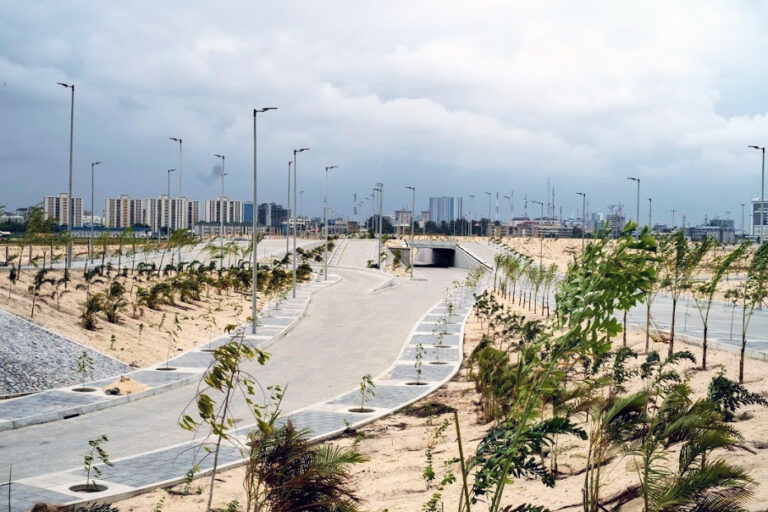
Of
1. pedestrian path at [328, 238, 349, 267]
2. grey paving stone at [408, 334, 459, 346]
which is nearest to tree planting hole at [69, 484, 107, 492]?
grey paving stone at [408, 334, 459, 346]

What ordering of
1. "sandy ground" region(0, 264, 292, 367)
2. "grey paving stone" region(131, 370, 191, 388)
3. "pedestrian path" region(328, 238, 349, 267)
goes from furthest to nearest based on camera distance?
1. "pedestrian path" region(328, 238, 349, 267)
2. "sandy ground" region(0, 264, 292, 367)
3. "grey paving stone" region(131, 370, 191, 388)

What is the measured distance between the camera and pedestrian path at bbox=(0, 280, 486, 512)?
9.94m

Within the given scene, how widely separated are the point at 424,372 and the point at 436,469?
9193 millimetres

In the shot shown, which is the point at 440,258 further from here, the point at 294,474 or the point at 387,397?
the point at 294,474

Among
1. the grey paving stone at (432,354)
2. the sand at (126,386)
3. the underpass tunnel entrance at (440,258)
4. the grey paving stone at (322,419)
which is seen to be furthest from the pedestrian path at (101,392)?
the underpass tunnel entrance at (440,258)

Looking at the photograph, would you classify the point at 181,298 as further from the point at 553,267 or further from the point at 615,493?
the point at 615,493

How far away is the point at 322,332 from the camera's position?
90.2 feet

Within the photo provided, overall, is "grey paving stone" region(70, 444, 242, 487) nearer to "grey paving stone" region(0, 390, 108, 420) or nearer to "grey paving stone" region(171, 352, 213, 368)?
"grey paving stone" region(0, 390, 108, 420)

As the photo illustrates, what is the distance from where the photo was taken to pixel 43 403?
50.4 ft

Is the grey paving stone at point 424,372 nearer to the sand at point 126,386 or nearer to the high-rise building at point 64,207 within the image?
the sand at point 126,386

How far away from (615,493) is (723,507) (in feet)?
5.52

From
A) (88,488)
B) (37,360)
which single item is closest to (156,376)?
(37,360)

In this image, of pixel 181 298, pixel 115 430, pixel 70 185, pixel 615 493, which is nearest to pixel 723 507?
pixel 615 493

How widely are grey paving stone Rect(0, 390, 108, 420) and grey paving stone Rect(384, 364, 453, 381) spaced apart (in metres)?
7.04
